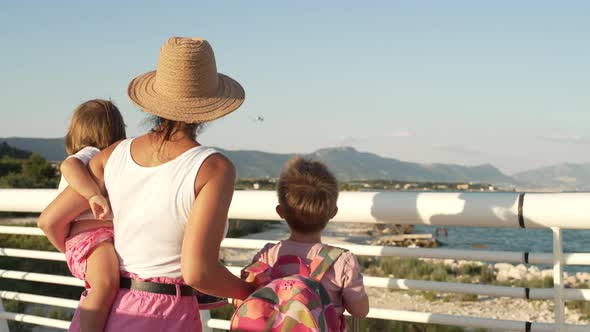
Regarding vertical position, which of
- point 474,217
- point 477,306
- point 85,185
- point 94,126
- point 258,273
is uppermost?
A: point 94,126

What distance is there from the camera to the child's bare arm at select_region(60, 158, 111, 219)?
1926mm

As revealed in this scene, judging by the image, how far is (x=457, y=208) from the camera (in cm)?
222

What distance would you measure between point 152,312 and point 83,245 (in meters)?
0.31

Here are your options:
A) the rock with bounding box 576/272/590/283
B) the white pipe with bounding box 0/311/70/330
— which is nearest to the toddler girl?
the white pipe with bounding box 0/311/70/330

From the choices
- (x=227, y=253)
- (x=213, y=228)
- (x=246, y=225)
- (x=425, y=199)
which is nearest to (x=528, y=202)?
(x=425, y=199)

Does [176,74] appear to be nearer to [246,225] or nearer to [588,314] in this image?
[588,314]

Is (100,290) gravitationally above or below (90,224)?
below

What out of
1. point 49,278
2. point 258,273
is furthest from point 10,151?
point 258,273

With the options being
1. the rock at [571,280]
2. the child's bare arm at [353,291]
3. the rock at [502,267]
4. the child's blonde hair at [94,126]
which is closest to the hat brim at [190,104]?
the child's blonde hair at [94,126]

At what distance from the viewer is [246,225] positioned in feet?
80.2

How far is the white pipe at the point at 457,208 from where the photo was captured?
2.11 meters

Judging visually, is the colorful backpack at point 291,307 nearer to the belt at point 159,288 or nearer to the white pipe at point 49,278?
Answer: the belt at point 159,288

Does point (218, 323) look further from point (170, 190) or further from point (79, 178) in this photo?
point (170, 190)

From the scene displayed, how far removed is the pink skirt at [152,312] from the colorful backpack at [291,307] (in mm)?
194
